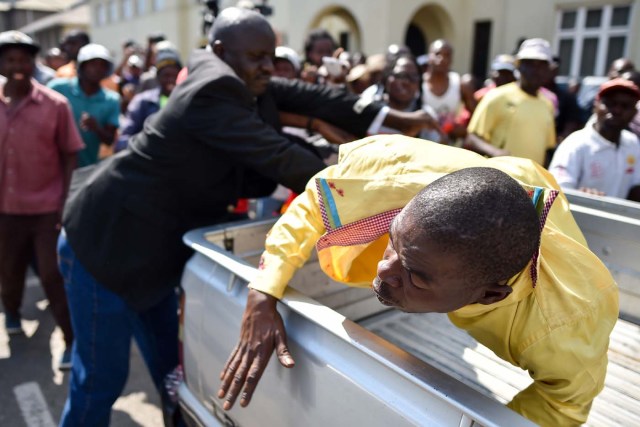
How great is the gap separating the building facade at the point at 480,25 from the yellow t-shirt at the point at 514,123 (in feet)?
20.1

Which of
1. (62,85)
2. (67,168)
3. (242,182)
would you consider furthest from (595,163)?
(62,85)

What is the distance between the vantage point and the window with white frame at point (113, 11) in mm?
26453

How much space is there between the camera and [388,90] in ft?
12.4

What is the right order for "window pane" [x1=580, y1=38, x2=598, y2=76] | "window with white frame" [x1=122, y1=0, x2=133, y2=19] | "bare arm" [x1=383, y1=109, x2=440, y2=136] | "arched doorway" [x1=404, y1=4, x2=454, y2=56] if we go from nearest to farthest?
1. "bare arm" [x1=383, y1=109, x2=440, y2=136]
2. "window pane" [x1=580, y1=38, x2=598, y2=76]
3. "arched doorway" [x1=404, y1=4, x2=454, y2=56]
4. "window with white frame" [x1=122, y1=0, x2=133, y2=19]

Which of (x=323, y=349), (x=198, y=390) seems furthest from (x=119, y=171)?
(x=323, y=349)

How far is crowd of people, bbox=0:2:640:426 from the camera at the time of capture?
3.96 feet

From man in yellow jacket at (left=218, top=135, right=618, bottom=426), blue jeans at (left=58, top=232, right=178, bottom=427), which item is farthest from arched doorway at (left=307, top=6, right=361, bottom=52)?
man in yellow jacket at (left=218, top=135, right=618, bottom=426)

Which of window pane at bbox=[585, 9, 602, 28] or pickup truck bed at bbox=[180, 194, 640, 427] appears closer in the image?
pickup truck bed at bbox=[180, 194, 640, 427]

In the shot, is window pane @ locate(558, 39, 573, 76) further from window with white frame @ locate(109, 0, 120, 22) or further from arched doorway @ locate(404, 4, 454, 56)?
window with white frame @ locate(109, 0, 120, 22)

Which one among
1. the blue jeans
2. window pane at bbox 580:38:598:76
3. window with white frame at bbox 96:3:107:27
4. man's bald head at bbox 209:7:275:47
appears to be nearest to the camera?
man's bald head at bbox 209:7:275:47

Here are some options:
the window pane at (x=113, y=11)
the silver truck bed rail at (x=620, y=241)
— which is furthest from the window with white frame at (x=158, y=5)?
the silver truck bed rail at (x=620, y=241)

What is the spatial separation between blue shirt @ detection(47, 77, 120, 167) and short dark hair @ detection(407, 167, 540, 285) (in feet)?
12.7

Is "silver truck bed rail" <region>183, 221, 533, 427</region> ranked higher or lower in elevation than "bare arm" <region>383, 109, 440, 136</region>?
lower

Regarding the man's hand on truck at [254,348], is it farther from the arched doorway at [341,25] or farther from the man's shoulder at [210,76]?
the arched doorway at [341,25]
